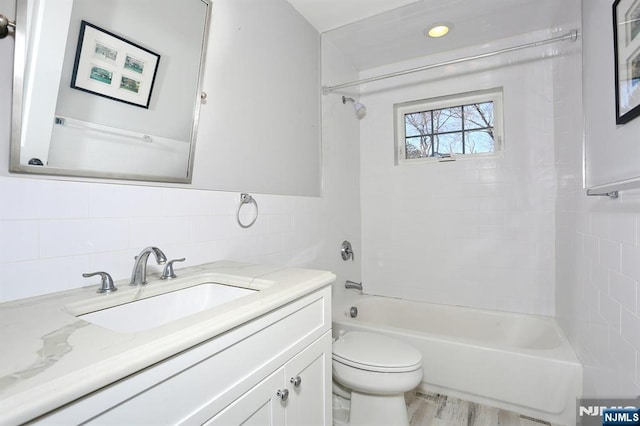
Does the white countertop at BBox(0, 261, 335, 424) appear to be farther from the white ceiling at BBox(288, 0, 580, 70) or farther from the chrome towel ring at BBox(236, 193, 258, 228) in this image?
the white ceiling at BBox(288, 0, 580, 70)

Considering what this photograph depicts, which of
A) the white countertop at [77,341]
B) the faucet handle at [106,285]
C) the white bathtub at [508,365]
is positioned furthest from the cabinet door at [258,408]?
the white bathtub at [508,365]

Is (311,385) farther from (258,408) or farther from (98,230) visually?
Result: (98,230)

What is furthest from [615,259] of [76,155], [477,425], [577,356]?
[76,155]

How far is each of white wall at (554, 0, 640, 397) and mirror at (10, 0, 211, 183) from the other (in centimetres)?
162

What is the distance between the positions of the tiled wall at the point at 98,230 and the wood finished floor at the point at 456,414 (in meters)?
1.28

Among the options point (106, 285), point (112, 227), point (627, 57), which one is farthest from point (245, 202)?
point (627, 57)

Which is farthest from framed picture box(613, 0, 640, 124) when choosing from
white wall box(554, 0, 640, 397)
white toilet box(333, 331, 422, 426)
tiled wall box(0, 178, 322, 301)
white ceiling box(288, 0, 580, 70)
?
tiled wall box(0, 178, 322, 301)

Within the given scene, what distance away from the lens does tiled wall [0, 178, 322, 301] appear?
31.3 inches

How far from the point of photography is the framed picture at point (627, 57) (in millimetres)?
934

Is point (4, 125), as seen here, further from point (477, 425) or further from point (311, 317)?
point (477, 425)

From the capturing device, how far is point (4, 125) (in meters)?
0.80

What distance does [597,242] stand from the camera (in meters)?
1.33

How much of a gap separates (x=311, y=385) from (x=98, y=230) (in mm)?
869

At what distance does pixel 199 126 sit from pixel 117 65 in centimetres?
37
